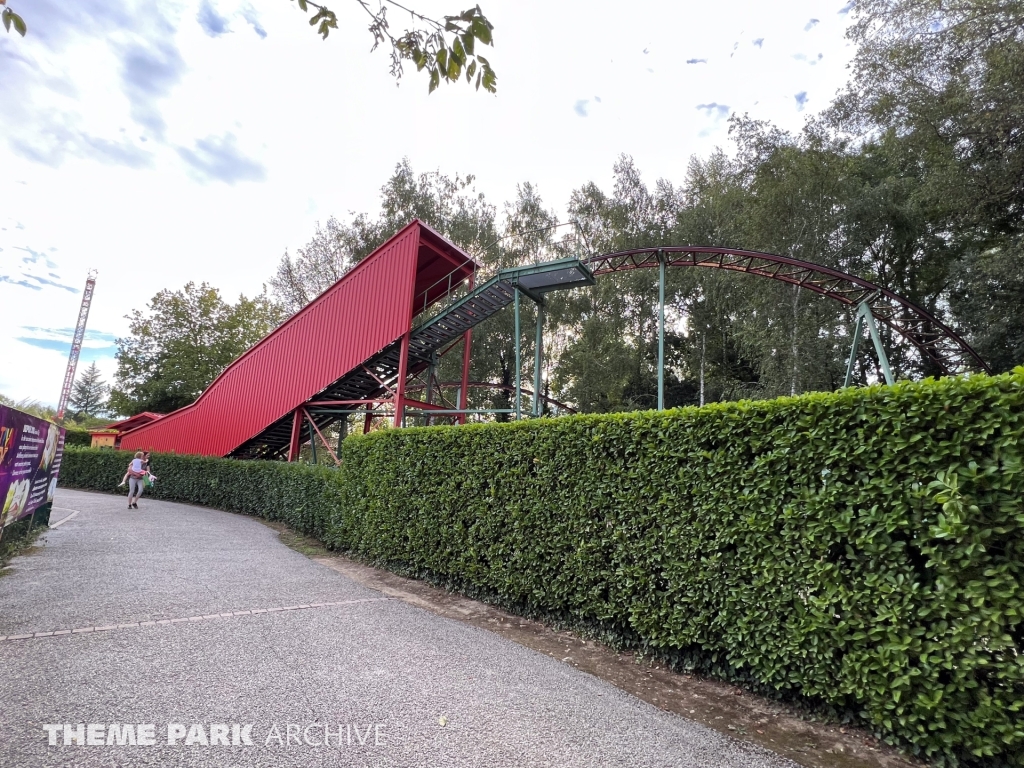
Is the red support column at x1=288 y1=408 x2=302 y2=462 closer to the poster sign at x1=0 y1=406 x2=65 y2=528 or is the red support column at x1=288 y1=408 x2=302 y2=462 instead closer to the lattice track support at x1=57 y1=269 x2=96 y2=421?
the poster sign at x1=0 y1=406 x2=65 y2=528

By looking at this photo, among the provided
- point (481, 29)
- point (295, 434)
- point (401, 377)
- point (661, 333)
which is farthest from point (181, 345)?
point (481, 29)

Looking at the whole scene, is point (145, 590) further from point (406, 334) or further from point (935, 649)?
point (406, 334)

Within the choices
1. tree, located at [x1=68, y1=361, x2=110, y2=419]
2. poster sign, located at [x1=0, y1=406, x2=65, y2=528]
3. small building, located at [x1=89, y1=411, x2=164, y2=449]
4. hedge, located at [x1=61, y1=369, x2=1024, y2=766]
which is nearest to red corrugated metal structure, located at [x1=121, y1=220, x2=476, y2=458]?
poster sign, located at [x1=0, y1=406, x2=65, y2=528]

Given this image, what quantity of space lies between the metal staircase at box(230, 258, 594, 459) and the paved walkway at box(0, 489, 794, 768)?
7.93 meters

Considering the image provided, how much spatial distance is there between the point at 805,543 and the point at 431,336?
12400 mm

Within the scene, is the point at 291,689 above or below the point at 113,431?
below

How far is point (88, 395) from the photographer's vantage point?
62719 mm

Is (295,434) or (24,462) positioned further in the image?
(295,434)

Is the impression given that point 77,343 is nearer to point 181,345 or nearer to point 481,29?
point 181,345

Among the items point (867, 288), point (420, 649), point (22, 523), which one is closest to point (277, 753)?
point (420, 649)

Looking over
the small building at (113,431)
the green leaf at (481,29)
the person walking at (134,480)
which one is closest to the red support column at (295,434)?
the person walking at (134,480)

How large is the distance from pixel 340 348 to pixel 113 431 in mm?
17710

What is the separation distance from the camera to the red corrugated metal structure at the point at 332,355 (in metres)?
13.3

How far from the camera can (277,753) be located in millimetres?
2527
